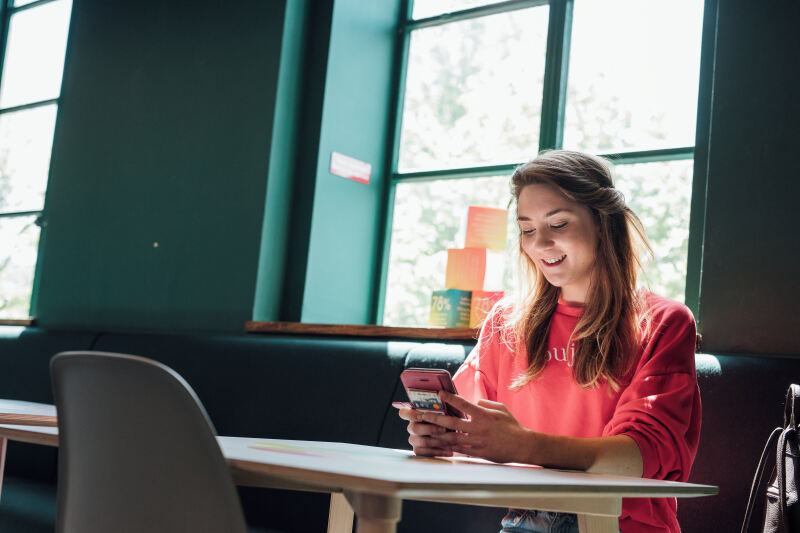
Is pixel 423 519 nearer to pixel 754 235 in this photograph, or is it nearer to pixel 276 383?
pixel 276 383

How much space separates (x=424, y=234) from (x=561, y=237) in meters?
1.63

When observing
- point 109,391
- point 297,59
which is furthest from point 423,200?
point 109,391

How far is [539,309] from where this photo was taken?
1.95 m

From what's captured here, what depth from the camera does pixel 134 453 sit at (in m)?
1.04

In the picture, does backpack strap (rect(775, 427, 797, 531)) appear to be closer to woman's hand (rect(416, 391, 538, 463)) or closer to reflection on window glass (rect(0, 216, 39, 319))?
woman's hand (rect(416, 391, 538, 463))

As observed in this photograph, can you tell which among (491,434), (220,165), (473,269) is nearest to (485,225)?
(473,269)

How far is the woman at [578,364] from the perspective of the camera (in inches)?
55.4

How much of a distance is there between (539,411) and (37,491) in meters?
2.14

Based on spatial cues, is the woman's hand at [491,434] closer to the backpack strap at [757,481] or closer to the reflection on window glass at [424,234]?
the backpack strap at [757,481]

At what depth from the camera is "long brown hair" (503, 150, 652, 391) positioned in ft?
5.65

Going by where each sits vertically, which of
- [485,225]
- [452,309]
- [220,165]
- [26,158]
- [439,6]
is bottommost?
[452,309]

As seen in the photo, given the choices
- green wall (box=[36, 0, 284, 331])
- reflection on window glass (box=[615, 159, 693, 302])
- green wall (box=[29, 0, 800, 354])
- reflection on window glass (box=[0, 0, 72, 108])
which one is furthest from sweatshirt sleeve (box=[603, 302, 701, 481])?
reflection on window glass (box=[0, 0, 72, 108])

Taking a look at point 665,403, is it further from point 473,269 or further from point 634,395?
point 473,269

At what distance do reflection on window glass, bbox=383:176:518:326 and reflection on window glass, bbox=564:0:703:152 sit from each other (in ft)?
1.40
